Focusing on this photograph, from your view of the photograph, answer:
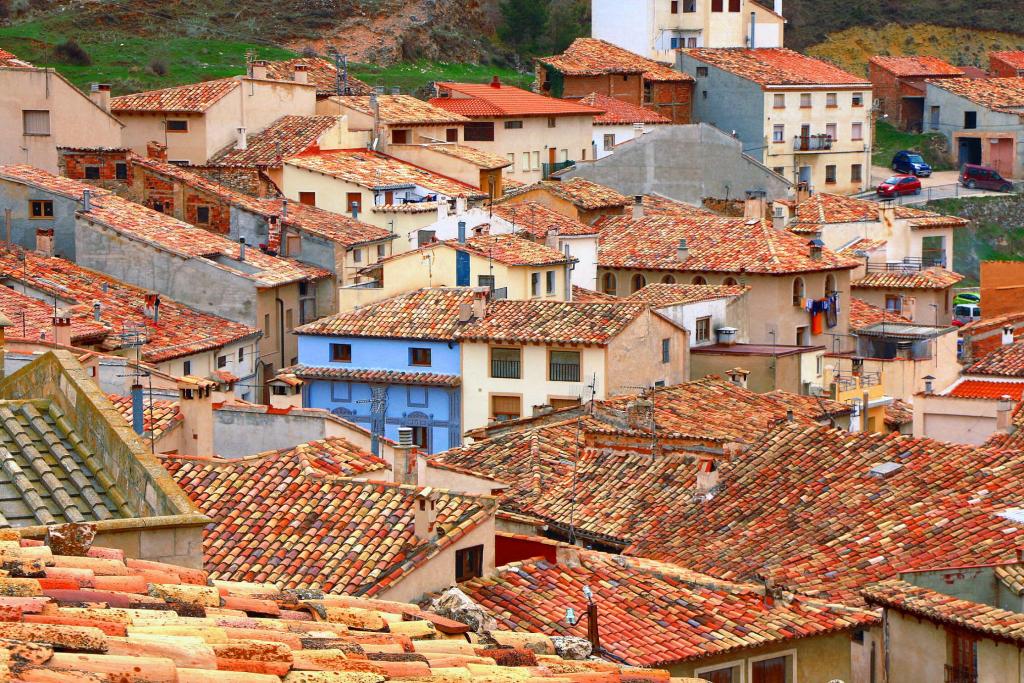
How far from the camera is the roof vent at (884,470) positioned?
23.3 meters

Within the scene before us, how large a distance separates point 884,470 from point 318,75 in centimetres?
4203

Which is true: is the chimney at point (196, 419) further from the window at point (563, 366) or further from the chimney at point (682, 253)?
the chimney at point (682, 253)

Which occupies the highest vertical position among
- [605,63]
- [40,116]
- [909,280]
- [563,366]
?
[605,63]

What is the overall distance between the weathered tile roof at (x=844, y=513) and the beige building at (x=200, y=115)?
1194 inches

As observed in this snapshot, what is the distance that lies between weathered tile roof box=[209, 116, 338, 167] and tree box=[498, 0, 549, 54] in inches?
1239

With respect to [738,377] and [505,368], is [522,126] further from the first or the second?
[738,377]

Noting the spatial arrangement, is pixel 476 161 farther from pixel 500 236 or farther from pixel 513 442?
pixel 513 442

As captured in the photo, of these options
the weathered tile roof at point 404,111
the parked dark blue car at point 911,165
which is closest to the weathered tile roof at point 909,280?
the weathered tile roof at point 404,111

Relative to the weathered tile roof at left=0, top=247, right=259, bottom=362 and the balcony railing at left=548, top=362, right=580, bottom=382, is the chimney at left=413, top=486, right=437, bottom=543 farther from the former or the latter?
the balcony railing at left=548, top=362, right=580, bottom=382

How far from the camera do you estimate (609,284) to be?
49438 mm

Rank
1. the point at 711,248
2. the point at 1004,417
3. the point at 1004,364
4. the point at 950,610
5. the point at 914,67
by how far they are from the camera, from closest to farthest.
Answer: the point at 950,610 → the point at 1004,417 → the point at 1004,364 → the point at 711,248 → the point at 914,67

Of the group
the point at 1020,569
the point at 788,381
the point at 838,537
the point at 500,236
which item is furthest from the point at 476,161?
the point at 1020,569

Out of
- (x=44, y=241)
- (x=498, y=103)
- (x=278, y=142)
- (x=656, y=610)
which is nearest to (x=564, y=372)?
(x=44, y=241)

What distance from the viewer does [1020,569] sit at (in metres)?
18.5
